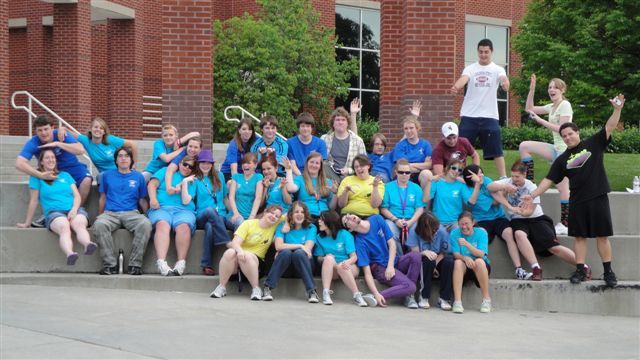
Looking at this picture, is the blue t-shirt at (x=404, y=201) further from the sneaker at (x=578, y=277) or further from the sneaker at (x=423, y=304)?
the sneaker at (x=578, y=277)

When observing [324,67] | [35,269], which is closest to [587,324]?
[35,269]

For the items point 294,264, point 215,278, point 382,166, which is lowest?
point 215,278

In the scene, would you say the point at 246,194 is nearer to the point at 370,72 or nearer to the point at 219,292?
the point at 219,292

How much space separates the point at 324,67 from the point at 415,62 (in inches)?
619

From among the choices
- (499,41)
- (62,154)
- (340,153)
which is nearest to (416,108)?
(340,153)

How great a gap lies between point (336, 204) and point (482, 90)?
8.20 feet

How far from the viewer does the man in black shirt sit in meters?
9.30

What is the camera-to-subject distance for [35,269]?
998 cm

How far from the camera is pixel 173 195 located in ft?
32.6

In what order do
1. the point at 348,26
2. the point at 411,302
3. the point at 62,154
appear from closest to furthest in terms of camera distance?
1. the point at 411,302
2. the point at 62,154
3. the point at 348,26

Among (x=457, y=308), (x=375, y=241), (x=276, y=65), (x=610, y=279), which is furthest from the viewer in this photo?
(x=276, y=65)

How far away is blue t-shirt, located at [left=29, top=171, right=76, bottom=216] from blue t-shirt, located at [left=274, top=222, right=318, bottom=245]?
2.57 meters

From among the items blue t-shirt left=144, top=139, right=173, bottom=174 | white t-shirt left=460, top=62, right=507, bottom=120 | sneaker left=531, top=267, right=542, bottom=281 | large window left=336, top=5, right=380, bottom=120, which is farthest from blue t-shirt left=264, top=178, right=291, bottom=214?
large window left=336, top=5, right=380, bottom=120

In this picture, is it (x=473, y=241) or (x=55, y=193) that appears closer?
(x=473, y=241)
